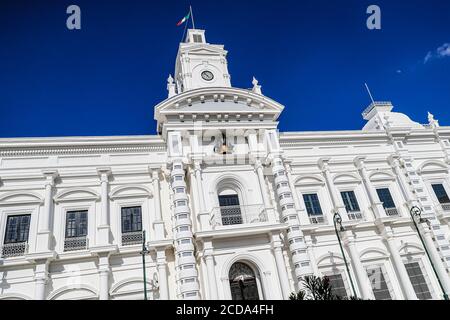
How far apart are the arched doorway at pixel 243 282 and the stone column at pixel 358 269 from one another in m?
5.64

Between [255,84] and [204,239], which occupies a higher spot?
[255,84]

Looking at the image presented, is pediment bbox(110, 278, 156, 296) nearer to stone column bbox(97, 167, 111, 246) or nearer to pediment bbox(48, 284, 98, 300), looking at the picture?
pediment bbox(48, 284, 98, 300)

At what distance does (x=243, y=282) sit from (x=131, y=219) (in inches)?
253

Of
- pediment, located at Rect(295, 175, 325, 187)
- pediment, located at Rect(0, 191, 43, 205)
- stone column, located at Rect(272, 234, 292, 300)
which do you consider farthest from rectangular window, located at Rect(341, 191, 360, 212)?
pediment, located at Rect(0, 191, 43, 205)

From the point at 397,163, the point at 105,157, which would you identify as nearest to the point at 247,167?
the point at 105,157

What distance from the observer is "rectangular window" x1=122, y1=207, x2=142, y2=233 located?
1567cm

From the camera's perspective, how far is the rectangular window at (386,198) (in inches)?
767

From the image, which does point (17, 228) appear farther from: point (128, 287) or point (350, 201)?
point (350, 201)

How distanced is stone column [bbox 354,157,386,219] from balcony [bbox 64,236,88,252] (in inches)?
626
